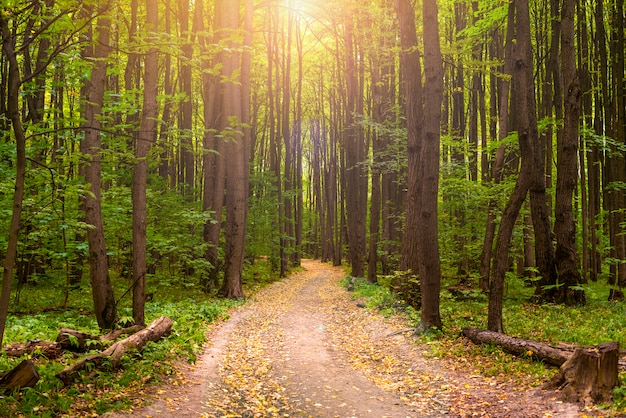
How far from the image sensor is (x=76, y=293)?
14.4 metres

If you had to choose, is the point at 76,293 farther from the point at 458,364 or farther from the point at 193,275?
the point at 458,364

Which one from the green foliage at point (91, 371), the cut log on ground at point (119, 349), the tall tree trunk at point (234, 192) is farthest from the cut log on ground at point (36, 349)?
the tall tree trunk at point (234, 192)

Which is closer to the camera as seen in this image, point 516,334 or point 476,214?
point 516,334

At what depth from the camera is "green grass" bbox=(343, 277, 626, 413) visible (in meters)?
6.62

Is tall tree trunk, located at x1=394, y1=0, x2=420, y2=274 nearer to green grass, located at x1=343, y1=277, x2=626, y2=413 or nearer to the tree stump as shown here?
green grass, located at x1=343, y1=277, x2=626, y2=413

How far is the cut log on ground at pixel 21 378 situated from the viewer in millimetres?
4887

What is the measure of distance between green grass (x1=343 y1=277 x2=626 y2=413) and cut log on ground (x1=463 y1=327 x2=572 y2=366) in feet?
0.35

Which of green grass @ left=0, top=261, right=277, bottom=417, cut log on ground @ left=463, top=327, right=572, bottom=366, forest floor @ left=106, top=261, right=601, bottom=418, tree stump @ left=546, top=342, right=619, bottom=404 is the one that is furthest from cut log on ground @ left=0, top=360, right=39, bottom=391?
cut log on ground @ left=463, top=327, right=572, bottom=366

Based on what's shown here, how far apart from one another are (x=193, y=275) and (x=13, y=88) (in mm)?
15799

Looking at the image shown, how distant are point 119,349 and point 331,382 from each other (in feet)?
11.0

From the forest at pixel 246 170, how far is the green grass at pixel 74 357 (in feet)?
0.54

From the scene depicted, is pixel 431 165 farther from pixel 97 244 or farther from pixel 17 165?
pixel 17 165

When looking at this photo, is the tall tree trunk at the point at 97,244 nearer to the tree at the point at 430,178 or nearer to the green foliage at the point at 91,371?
the green foliage at the point at 91,371

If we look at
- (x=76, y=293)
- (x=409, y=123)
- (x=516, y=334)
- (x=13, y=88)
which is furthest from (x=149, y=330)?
(x=409, y=123)
